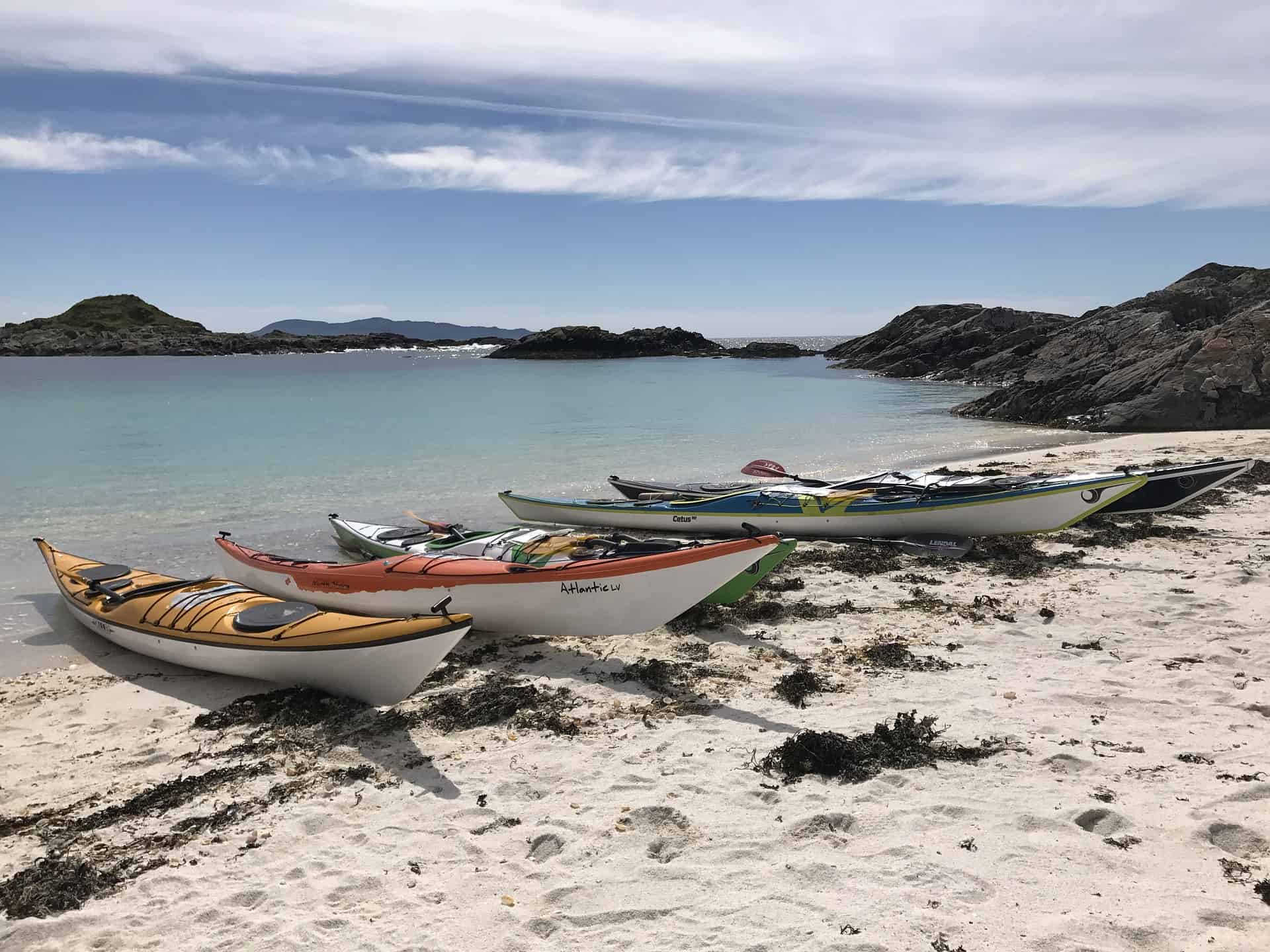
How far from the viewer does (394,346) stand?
465ft

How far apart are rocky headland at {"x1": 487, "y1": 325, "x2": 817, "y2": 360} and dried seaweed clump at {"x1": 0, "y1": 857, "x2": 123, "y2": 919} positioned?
A: 87359 millimetres

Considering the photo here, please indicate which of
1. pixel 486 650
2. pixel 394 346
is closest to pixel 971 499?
pixel 486 650

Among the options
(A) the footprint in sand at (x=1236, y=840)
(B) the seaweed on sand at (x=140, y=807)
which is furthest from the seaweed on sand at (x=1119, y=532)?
(B) the seaweed on sand at (x=140, y=807)

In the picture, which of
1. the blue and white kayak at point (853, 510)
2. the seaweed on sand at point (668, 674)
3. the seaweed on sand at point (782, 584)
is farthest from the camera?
the blue and white kayak at point (853, 510)

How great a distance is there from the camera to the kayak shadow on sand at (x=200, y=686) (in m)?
5.09

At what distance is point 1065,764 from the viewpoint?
4617mm

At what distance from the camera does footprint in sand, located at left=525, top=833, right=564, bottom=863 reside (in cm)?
406

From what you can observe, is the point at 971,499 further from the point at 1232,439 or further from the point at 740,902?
the point at 1232,439

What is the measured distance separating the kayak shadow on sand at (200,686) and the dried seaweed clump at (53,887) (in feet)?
5.21

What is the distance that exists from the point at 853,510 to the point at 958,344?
162 ft

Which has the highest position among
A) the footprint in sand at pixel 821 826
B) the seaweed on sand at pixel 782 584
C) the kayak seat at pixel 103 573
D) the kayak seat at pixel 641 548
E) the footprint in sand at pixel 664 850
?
the kayak seat at pixel 641 548

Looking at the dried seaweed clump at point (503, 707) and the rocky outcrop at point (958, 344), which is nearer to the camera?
the dried seaweed clump at point (503, 707)

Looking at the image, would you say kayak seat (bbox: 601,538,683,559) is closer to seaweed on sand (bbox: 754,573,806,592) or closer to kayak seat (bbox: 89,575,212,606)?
seaweed on sand (bbox: 754,573,806,592)

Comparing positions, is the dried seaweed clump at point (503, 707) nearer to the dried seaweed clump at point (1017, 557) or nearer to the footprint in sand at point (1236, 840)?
the footprint in sand at point (1236, 840)
